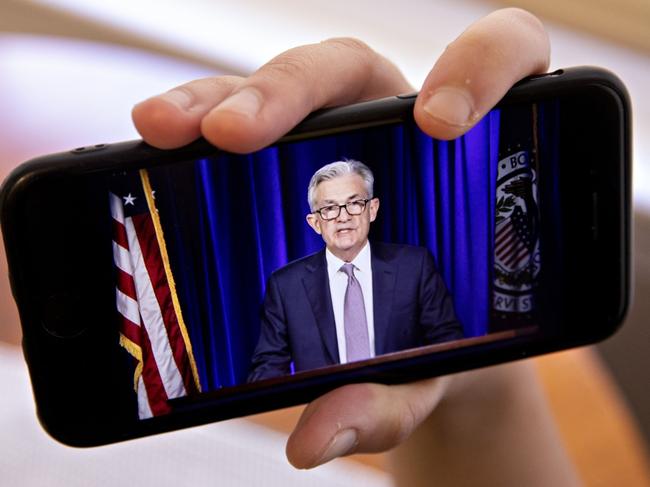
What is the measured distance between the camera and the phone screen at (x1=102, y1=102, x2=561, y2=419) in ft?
→ 1.51

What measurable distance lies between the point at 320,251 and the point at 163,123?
0.13m

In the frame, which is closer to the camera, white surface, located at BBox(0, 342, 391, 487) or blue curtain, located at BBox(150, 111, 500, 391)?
blue curtain, located at BBox(150, 111, 500, 391)

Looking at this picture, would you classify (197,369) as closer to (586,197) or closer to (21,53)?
(586,197)

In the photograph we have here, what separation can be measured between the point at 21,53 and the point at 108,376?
1.16 metres

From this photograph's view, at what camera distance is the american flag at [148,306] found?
0.45m

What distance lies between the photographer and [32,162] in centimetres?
44

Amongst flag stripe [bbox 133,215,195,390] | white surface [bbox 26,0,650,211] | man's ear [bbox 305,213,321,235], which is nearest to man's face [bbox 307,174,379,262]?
man's ear [bbox 305,213,321,235]

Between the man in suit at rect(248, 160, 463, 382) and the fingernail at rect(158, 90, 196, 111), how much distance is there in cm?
9

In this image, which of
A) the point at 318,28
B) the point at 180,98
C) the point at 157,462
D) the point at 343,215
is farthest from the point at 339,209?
the point at 318,28

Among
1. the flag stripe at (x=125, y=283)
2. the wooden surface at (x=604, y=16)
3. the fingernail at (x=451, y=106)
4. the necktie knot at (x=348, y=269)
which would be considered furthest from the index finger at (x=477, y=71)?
the wooden surface at (x=604, y=16)

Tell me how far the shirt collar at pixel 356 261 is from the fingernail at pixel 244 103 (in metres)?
0.11

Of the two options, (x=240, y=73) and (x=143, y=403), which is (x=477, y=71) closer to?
(x=143, y=403)

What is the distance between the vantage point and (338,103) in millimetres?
562

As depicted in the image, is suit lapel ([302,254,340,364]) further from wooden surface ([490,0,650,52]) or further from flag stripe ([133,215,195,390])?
wooden surface ([490,0,650,52])
